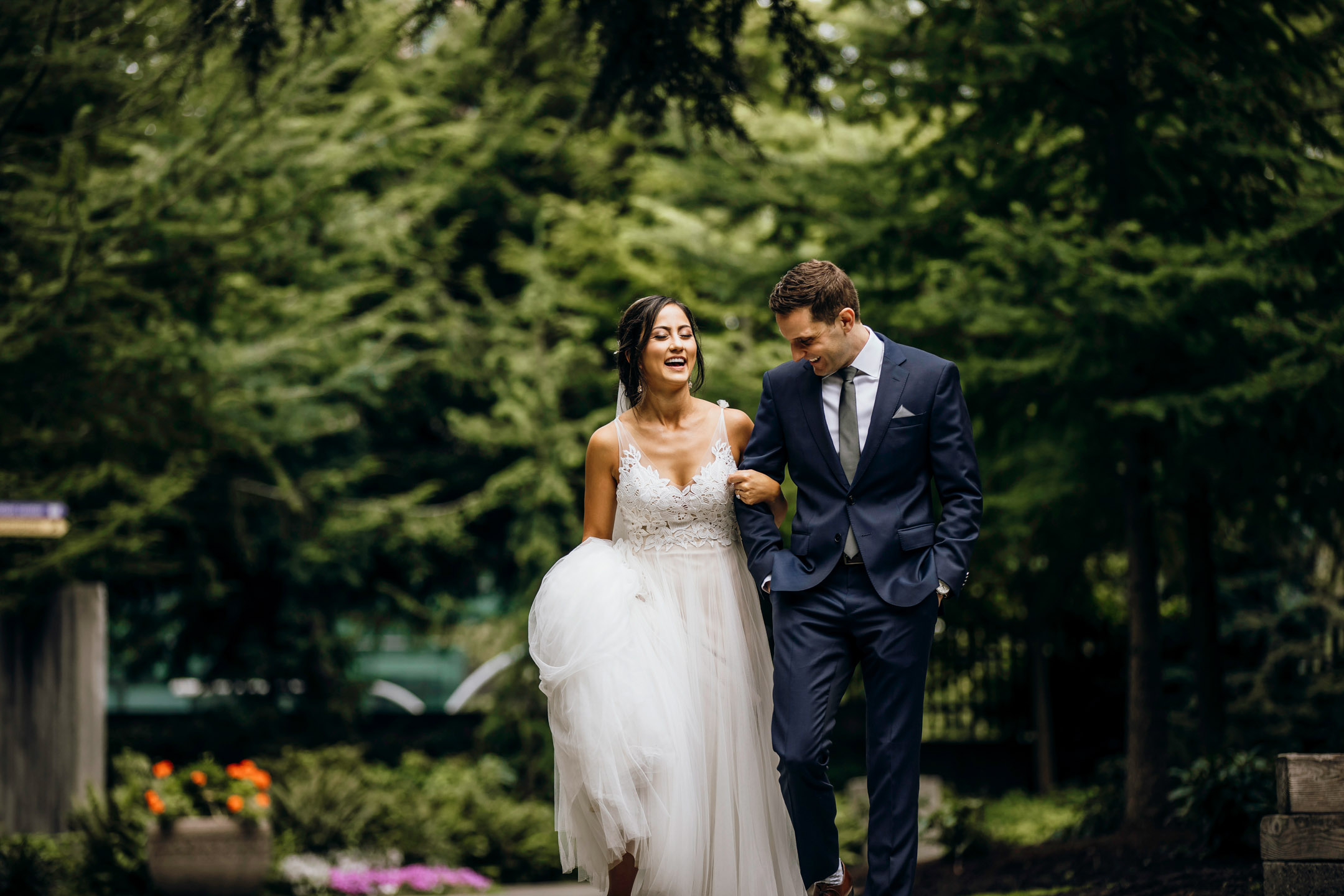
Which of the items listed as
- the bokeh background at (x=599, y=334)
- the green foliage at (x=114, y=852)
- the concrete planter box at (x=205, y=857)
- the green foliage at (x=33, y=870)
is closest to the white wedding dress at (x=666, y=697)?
the bokeh background at (x=599, y=334)

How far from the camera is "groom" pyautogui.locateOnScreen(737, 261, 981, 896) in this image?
13.7 feet

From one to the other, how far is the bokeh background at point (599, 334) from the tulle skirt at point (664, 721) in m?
2.66

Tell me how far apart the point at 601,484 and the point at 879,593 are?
1.25 metres

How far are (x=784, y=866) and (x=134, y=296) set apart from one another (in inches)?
211

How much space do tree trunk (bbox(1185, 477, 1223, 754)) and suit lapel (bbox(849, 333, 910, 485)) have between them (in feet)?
17.5

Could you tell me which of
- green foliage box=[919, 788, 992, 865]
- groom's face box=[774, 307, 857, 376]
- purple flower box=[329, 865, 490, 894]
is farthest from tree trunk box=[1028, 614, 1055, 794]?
groom's face box=[774, 307, 857, 376]

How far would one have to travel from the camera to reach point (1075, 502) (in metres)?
8.79

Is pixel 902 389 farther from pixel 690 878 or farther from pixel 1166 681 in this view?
pixel 1166 681

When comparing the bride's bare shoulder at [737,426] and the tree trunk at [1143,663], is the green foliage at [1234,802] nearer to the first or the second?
the tree trunk at [1143,663]

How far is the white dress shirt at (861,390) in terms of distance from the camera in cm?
434

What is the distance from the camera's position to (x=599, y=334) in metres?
15.1

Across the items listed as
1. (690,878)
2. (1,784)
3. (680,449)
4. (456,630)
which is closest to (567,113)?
(456,630)

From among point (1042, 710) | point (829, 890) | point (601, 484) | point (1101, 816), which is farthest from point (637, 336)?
point (1042, 710)

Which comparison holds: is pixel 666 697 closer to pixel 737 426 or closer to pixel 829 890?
pixel 829 890
